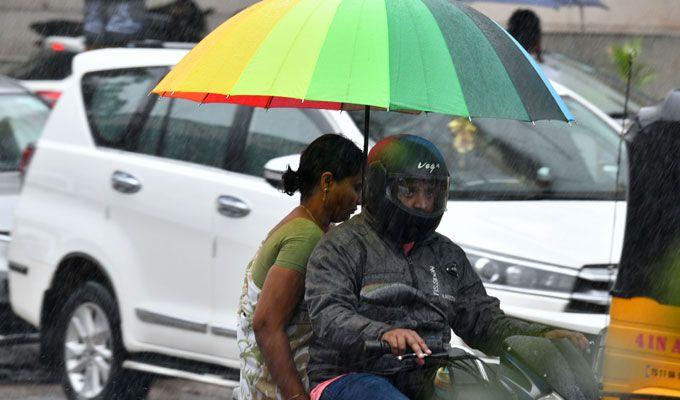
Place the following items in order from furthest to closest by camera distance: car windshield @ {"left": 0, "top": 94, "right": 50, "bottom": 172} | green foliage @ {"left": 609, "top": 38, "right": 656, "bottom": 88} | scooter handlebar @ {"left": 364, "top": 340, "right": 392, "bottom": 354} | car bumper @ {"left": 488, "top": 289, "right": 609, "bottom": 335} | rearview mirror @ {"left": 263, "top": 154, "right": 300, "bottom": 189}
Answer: green foliage @ {"left": 609, "top": 38, "right": 656, "bottom": 88}
car windshield @ {"left": 0, "top": 94, "right": 50, "bottom": 172}
rearview mirror @ {"left": 263, "top": 154, "right": 300, "bottom": 189}
car bumper @ {"left": 488, "top": 289, "right": 609, "bottom": 335}
scooter handlebar @ {"left": 364, "top": 340, "right": 392, "bottom": 354}

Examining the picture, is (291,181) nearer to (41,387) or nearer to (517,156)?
(517,156)

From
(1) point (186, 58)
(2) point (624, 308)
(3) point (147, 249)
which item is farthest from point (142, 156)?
(2) point (624, 308)

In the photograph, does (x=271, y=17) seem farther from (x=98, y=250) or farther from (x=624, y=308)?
(x=98, y=250)

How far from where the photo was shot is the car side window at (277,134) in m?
7.43

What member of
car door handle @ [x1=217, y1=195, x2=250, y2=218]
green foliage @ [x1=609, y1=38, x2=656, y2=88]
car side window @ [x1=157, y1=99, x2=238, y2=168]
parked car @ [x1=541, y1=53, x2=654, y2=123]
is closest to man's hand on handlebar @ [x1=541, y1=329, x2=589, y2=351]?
car door handle @ [x1=217, y1=195, x2=250, y2=218]

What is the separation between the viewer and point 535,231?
6.73m

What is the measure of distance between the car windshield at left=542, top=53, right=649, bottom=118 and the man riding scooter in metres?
5.31

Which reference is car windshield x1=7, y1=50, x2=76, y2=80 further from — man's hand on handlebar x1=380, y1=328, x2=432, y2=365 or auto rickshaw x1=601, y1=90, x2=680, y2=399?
man's hand on handlebar x1=380, y1=328, x2=432, y2=365

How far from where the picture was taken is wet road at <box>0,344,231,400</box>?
26.8 ft

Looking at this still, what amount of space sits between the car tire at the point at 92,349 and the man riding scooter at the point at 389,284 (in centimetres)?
400

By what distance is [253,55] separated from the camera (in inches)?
163

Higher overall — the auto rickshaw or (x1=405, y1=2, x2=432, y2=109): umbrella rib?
(x1=405, y1=2, x2=432, y2=109): umbrella rib

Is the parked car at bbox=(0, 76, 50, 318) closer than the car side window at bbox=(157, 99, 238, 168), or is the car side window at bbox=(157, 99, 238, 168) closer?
the car side window at bbox=(157, 99, 238, 168)

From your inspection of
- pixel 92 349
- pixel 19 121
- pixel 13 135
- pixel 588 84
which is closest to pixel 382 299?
pixel 92 349
